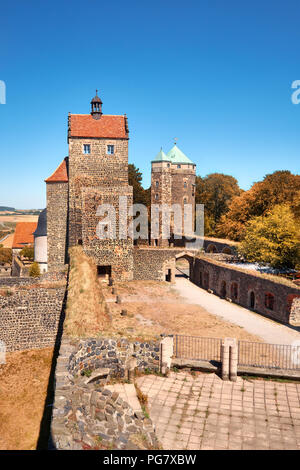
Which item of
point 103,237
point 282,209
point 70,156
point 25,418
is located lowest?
point 25,418

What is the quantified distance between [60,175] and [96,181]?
133 inches

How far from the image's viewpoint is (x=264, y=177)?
43188 millimetres

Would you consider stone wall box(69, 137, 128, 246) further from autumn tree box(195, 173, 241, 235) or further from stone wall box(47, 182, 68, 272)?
autumn tree box(195, 173, 241, 235)

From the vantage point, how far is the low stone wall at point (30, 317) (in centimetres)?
1588

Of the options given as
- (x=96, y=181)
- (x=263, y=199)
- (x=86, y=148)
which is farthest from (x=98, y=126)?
(x=263, y=199)

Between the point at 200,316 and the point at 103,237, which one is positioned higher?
the point at 103,237

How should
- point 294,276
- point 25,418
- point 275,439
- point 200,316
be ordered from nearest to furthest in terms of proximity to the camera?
point 275,439, point 25,418, point 200,316, point 294,276

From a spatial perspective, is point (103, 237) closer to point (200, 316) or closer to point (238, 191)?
point (200, 316)

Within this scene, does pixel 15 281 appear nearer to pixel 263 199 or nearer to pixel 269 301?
pixel 269 301

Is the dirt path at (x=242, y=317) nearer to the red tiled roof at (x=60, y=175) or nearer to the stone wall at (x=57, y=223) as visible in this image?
Result: the stone wall at (x=57, y=223)

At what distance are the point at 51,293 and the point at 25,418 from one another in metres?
6.67

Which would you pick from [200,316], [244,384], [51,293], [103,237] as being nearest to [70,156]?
[103,237]

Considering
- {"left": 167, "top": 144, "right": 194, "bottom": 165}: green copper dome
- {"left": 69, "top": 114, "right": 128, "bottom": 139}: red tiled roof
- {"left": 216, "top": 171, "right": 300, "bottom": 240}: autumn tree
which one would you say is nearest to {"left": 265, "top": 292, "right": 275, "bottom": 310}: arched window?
{"left": 216, "top": 171, "right": 300, "bottom": 240}: autumn tree

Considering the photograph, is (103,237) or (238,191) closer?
(103,237)
